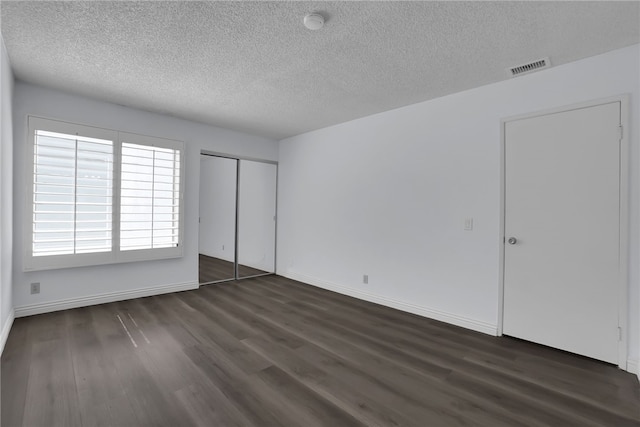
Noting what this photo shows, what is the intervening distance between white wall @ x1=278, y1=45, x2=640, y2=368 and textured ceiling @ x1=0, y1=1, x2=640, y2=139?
252mm

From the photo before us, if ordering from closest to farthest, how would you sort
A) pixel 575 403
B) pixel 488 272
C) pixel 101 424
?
1. pixel 101 424
2. pixel 575 403
3. pixel 488 272

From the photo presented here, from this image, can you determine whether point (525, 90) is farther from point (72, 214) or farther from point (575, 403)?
point (72, 214)

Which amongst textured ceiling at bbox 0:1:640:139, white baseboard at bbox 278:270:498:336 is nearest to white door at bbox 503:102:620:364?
white baseboard at bbox 278:270:498:336

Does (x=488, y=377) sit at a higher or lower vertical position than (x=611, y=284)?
lower

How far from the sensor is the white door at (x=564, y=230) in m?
2.48

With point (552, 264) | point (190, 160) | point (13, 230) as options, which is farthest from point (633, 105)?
point (13, 230)

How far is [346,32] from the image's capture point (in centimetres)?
229

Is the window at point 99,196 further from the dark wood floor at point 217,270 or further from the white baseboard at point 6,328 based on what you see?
the dark wood floor at point 217,270

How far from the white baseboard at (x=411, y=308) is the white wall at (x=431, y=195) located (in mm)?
13

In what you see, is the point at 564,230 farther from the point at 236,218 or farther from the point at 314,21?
the point at 236,218

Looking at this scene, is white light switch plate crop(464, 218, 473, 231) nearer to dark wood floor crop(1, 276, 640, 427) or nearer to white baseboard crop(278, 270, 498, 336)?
white baseboard crop(278, 270, 498, 336)

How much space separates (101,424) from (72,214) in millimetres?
2718

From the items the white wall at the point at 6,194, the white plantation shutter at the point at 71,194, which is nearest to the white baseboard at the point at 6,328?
the white wall at the point at 6,194

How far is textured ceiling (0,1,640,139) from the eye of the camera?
80.5 inches
